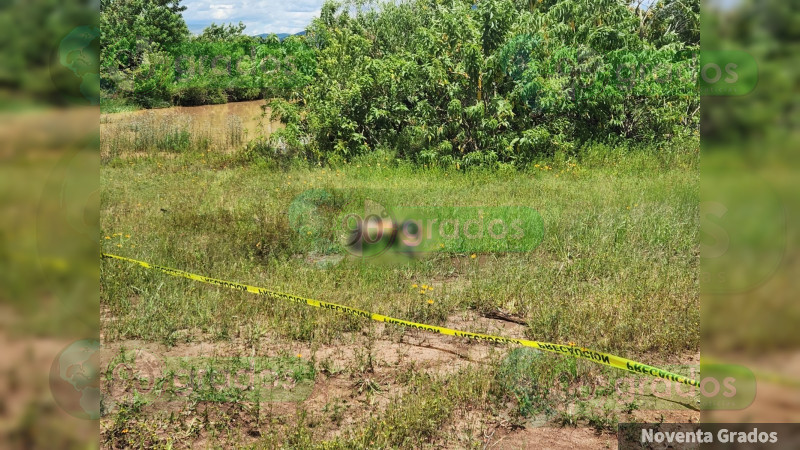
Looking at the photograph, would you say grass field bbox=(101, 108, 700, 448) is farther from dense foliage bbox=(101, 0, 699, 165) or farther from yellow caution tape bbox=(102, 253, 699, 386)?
dense foliage bbox=(101, 0, 699, 165)

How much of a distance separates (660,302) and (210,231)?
5396 mm

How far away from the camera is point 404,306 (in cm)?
536

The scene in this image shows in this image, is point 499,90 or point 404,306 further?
point 499,90

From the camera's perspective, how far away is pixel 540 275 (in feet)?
19.5

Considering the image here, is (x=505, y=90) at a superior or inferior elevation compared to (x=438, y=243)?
superior

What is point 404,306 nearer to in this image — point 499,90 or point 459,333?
point 459,333

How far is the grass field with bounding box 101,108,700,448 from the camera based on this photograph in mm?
3596

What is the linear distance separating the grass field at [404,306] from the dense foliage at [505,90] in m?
1.70

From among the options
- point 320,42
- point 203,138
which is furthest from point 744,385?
point 320,42

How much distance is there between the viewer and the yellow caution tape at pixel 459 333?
147 inches

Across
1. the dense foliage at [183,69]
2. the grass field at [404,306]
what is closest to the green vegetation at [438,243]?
the grass field at [404,306]

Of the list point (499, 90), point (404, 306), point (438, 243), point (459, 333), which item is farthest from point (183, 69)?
point (459, 333)

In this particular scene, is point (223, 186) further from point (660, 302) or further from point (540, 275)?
point (660, 302)

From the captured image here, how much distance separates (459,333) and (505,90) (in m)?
7.72
